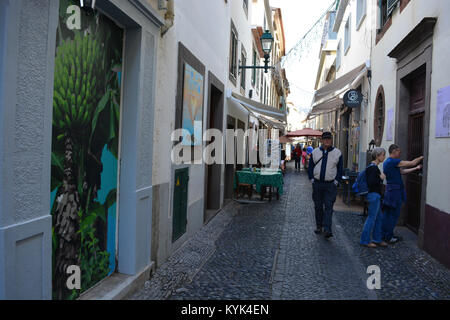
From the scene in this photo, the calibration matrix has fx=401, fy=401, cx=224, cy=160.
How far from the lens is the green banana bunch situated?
3207mm

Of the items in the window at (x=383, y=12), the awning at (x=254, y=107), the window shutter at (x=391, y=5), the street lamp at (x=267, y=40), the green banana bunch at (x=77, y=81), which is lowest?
the green banana bunch at (x=77, y=81)

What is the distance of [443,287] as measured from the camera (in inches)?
185

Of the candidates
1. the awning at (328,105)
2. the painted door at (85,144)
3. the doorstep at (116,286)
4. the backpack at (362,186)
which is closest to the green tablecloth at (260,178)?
the backpack at (362,186)

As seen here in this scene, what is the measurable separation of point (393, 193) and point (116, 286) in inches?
192

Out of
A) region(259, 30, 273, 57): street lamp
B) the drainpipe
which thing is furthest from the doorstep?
region(259, 30, 273, 57): street lamp

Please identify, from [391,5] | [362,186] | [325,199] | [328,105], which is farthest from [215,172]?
[328,105]

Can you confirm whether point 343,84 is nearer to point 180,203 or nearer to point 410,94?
point 410,94

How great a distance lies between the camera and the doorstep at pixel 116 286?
12.3 feet

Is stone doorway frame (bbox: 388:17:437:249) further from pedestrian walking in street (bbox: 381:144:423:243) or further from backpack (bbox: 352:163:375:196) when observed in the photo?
backpack (bbox: 352:163:375:196)

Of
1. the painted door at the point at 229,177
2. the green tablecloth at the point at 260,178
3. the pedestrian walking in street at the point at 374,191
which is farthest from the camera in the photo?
the painted door at the point at 229,177

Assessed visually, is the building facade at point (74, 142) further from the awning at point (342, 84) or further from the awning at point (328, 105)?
the awning at point (328, 105)

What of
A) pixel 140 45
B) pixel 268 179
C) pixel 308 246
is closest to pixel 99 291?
pixel 140 45

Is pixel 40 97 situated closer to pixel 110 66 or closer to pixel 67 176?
pixel 67 176

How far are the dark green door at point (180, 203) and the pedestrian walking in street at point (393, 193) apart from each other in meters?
3.41
